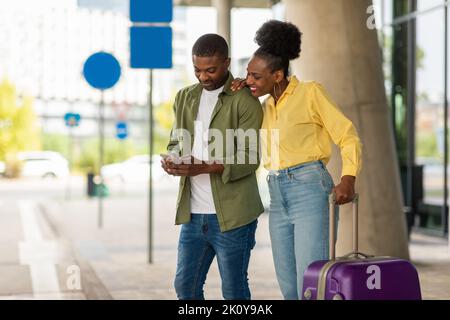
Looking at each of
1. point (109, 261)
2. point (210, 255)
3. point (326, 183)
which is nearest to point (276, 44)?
point (326, 183)

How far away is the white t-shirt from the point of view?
3939 mm

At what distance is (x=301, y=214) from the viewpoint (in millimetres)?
3822

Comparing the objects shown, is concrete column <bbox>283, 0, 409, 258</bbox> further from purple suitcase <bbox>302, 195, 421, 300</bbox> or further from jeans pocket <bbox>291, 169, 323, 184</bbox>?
purple suitcase <bbox>302, 195, 421, 300</bbox>

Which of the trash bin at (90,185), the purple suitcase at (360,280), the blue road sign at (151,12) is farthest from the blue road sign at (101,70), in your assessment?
the trash bin at (90,185)

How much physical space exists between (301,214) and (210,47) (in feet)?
2.70

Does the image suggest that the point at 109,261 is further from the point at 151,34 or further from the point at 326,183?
the point at 326,183

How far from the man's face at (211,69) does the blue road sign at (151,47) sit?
555 centimetres

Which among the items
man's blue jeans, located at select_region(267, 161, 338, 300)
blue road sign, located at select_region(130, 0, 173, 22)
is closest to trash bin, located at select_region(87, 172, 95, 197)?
blue road sign, located at select_region(130, 0, 173, 22)

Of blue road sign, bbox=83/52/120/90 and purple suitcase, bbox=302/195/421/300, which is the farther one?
blue road sign, bbox=83/52/120/90

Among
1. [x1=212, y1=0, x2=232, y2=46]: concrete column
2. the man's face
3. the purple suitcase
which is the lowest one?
the purple suitcase

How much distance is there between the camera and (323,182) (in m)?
3.84

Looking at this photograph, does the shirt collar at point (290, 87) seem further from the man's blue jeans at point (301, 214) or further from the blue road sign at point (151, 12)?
the blue road sign at point (151, 12)

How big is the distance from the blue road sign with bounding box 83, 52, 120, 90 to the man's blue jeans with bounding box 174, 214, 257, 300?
10.2 meters
